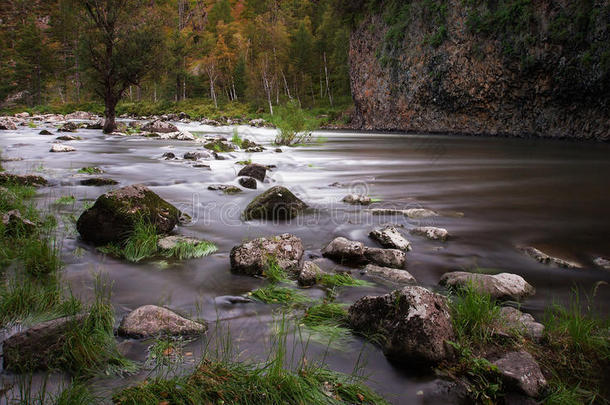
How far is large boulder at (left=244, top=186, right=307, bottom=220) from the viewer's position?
20.9 ft

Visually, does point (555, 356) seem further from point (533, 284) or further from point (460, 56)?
point (460, 56)

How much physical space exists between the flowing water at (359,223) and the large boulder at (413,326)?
0.42 feet

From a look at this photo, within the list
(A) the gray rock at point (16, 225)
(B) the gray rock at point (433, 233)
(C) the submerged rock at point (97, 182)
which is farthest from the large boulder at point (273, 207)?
(C) the submerged rock at point (97, 182)

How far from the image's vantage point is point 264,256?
411 centimetres

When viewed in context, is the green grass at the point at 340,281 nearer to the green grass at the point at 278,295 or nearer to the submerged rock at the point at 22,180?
the green grass at the point at 278,295

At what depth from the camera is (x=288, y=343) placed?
284 cm

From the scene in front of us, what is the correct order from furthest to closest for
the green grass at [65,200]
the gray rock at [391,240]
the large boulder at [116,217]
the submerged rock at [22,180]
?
the submerged rock at [22,180], the green grass at [65,200], the gray rock at [391,240], the large boulder at [116,217]

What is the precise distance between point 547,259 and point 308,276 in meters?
3.09

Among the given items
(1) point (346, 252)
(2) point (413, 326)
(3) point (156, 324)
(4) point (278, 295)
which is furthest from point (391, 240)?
(3) point (156, 324)

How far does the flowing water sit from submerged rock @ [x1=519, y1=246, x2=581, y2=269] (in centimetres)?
10

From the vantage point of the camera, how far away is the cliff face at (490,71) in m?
20.0

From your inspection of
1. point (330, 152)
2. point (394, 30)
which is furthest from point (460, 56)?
point (330, 152)

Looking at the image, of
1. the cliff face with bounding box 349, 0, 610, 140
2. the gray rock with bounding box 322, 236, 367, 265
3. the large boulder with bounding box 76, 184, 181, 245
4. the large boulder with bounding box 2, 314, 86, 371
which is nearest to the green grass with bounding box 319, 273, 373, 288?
the gray rock with bounding box 322, 236, 367, 265

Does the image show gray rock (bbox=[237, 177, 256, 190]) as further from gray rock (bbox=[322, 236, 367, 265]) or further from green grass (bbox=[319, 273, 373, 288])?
green grass (bbox=[319, 273, 373, 288])
